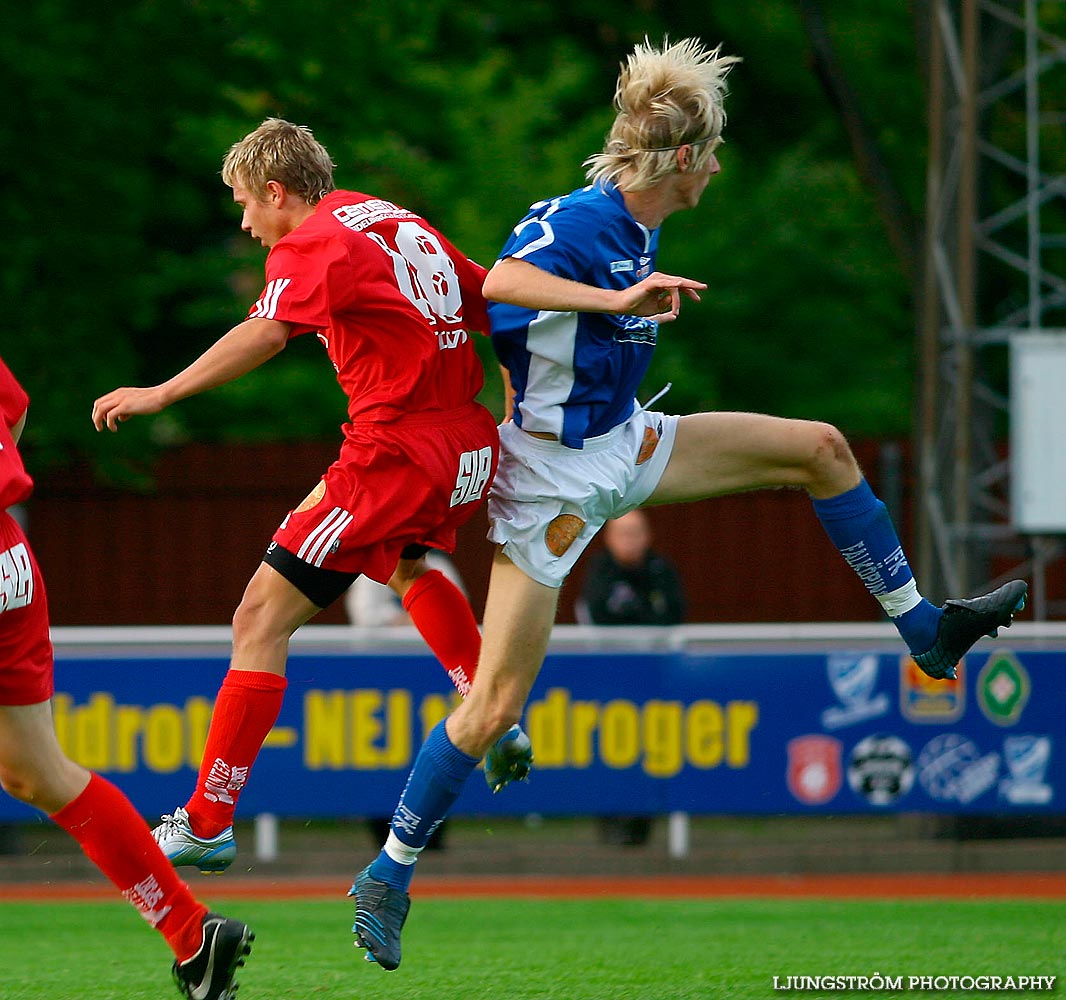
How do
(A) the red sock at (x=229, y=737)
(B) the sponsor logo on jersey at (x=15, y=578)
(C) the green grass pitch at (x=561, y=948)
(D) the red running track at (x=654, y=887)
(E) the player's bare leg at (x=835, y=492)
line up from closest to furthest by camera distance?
(B) the sponsor logo on jersey at (x=15, y=578) → (A) the red sock at (x=229, y=737) → (E) the player's bare leg at (x=835, y=492) → (C) the green grass pitch at (x=561, y=948) → (D) the red running track at (x=654, y=887)

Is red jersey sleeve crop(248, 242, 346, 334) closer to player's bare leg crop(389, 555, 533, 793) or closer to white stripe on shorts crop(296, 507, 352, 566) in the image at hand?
white stripe on shorts crop(296, 507, 352, 566)

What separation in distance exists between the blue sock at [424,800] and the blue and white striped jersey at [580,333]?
95cm

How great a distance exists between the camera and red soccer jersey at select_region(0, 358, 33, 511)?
4.33 metres

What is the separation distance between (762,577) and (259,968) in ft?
27.5

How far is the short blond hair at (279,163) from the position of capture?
4.99 meters

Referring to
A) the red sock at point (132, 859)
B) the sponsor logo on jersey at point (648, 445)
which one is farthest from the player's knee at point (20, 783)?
the sponsor logo on jersey at point (648, 445)

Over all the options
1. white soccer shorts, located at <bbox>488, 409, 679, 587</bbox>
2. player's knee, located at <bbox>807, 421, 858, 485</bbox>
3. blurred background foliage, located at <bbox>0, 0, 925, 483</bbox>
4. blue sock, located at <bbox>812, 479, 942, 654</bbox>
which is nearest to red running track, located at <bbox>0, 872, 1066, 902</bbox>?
blurred background foliage, located at <bbox>0, 0, 925, 483</bbox>

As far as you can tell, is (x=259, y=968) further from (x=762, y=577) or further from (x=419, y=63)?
(x=419, y=63)

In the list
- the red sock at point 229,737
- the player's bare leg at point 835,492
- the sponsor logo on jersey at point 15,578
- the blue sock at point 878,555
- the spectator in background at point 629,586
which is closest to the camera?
the sponsor logo on jersey at point 15,578

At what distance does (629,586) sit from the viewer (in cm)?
1023

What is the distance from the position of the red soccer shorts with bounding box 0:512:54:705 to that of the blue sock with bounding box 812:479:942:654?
2263 mm

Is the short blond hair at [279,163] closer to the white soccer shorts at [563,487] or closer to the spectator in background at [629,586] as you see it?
the white soccer shorts at [563,487]

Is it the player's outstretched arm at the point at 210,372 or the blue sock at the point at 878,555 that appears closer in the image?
the player's outstretched arm at the point at 210,372

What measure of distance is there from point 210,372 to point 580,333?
1.03m
